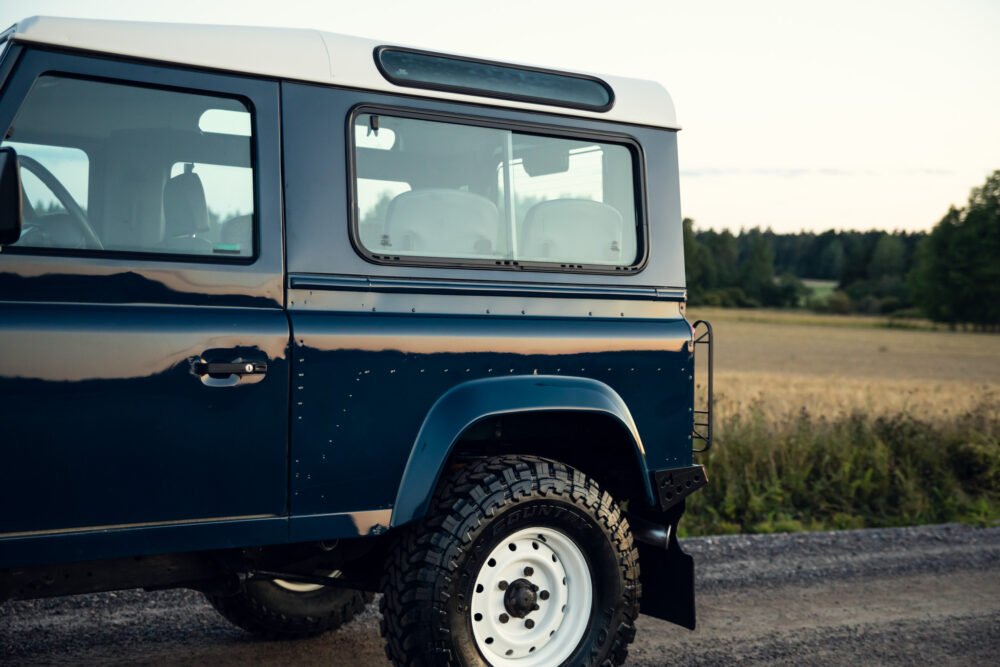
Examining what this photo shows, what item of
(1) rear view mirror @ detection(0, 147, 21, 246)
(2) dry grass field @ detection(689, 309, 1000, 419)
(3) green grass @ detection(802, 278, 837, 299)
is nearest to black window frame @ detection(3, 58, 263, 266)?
(1) rear view mirror @ detection(0, 147, 21, 246)

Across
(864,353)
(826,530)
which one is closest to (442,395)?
(826,530)

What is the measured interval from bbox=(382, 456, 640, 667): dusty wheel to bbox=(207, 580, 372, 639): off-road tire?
3.72 feet

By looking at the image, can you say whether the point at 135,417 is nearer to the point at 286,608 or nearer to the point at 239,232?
the point at 239,232

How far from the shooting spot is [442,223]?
3969 millimetres

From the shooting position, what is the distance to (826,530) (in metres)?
8.31

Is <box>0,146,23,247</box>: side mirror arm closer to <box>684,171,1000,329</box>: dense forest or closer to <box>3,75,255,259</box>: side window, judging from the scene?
<box>3,75,255,259</box>: side window

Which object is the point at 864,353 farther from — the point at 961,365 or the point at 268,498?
the point at 268,498

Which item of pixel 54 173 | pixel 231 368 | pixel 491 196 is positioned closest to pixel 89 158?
pixel 54 173

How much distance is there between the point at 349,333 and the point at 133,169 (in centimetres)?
90

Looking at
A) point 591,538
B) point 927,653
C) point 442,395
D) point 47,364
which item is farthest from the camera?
point 927,653

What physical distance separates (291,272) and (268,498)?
78cm

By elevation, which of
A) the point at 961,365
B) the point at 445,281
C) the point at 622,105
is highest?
the point at 622,105

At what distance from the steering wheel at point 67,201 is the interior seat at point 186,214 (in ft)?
0.73

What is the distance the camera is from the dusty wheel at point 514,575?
3.76m
